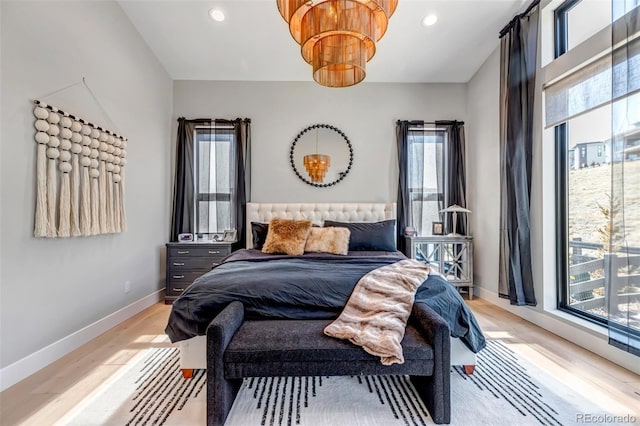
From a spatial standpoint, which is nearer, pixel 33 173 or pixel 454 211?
pixel 33 173

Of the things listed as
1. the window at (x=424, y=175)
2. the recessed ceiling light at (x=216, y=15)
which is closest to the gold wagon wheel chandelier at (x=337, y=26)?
the recessed ceiling light at (x=216, y=15)

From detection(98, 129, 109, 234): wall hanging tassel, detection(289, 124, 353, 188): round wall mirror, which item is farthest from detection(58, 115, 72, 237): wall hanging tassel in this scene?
detection(289, 124, 353, 188): round wall mirror

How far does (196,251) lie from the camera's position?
387cm

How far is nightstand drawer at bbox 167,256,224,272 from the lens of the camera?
12.6 ft

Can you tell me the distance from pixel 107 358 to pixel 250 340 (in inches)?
59.1

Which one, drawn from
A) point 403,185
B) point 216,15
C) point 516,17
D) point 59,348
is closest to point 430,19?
point 516,17

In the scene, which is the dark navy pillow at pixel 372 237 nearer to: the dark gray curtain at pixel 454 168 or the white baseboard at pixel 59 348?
the dark gray curtain at pixel 454 168

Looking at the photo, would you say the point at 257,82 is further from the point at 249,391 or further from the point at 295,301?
the point at 249,391

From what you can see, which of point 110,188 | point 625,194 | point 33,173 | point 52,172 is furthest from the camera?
point 110,188

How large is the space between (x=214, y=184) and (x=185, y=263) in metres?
1.17

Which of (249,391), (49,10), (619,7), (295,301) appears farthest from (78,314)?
(619,7)

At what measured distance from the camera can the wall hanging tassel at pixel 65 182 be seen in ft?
7.69

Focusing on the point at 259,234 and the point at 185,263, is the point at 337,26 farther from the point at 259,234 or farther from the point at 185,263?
the point at 185,263

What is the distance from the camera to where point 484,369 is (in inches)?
84.9
